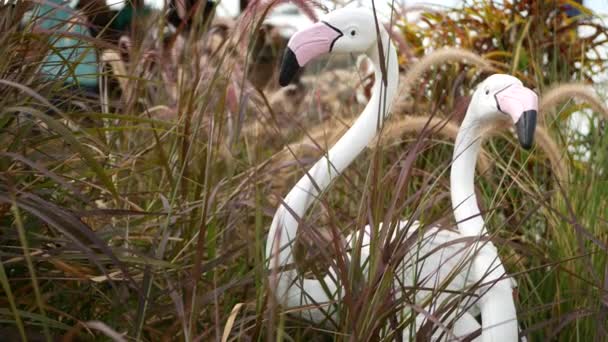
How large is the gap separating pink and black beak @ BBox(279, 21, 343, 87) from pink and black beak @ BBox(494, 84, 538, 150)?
1.17 feet

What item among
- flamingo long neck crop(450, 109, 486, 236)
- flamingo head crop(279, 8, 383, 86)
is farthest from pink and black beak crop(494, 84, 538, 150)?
flamingo head crop(279, 8, 383, 86)

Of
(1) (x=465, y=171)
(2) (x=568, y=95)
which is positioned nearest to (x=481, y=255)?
(1) (x=465, y=171)

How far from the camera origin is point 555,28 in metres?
2.89

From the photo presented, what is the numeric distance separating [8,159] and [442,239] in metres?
0.85

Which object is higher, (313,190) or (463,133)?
(463,133)

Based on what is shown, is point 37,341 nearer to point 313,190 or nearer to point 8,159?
point 8,159

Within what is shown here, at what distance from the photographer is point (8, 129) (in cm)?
152

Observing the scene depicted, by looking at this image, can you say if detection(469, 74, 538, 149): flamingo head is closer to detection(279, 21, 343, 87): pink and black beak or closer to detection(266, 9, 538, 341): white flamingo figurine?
detection(266, 9, 538, 341): white flamingo figurine

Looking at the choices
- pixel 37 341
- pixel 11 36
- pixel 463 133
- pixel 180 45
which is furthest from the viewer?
pixel 180 45

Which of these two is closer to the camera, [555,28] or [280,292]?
[280,292]

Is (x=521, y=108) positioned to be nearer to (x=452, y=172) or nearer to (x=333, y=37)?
(x=452, y=172)

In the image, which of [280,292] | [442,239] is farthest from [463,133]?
[280,292]

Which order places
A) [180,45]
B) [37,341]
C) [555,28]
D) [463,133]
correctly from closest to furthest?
[37,341] < [463,133] < [180,45] < [555,28]

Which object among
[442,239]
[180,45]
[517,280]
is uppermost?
[180,45]
